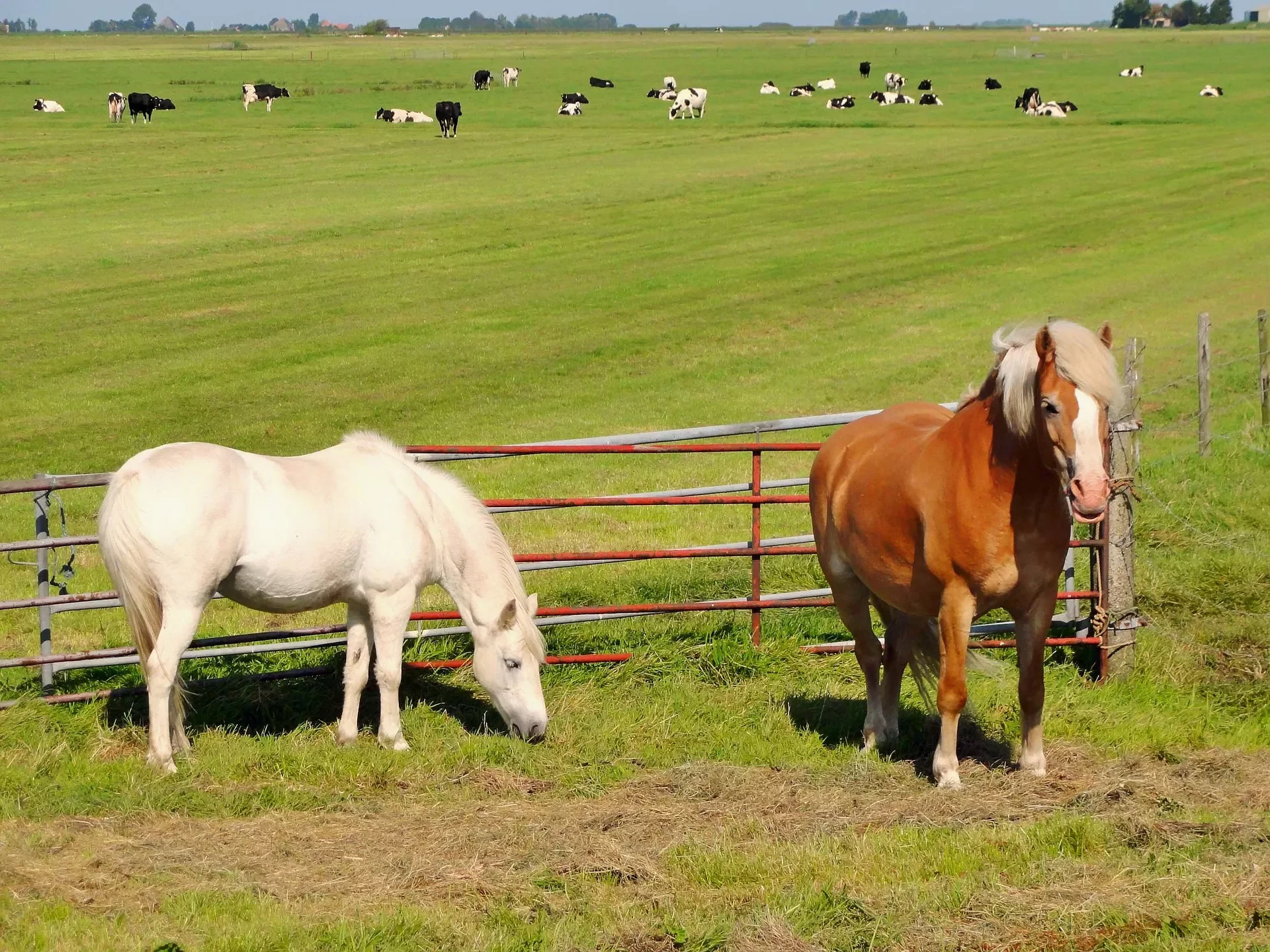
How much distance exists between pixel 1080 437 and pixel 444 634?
445 cm

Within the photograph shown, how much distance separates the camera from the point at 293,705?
319 inches

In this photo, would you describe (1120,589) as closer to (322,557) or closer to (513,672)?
(513,672)

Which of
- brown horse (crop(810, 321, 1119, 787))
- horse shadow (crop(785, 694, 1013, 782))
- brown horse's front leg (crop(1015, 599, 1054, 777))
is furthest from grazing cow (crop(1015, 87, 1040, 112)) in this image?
brown horse's front leg (crop(1015, 599, 1054, 777))

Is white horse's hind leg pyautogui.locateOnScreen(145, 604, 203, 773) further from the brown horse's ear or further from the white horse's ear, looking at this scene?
the brown horse's ear

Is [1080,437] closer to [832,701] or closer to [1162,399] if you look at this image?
[832,701]

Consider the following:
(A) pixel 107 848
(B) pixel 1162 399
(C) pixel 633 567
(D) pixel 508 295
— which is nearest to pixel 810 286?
(D) pixel 508 295

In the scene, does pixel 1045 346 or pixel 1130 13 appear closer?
pixel 1045 346

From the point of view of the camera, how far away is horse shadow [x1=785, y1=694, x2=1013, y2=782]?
23.7 feet

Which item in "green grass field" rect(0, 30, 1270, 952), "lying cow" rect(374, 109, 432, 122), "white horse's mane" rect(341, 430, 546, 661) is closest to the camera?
"green grass field" rect(0, 30, 1270, 952)

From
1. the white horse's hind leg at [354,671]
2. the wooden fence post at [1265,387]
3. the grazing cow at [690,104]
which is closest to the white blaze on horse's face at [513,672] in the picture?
the white horse's hind leg at [354,671]

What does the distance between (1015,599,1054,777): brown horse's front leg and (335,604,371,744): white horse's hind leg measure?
3452 millimetres

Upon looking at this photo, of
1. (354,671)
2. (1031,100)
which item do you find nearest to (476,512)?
(354,671)

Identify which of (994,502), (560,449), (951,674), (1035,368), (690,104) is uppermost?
(690,104)

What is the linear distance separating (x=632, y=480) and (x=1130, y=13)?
187687mm
